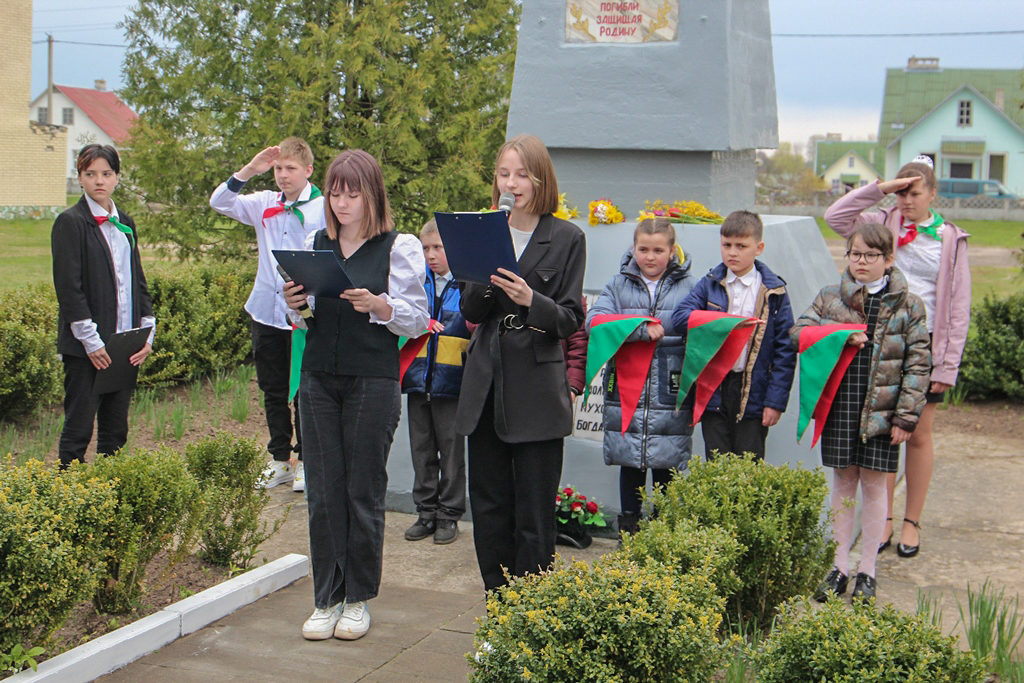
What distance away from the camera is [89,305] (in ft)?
18.0

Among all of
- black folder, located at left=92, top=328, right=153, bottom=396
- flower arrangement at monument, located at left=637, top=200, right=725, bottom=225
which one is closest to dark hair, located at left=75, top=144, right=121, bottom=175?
black folder, located at left=92, top=328, right=153, bottom=396

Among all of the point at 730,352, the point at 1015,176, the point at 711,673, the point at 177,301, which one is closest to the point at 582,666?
the point at 711,673

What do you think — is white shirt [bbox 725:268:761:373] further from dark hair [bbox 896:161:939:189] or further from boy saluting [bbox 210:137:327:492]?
boy saluting [bbox 210:137:327:492]

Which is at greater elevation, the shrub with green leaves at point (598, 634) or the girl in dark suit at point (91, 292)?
the girl in dark suit at point (91, 292)

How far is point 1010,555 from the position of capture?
5.75 meters

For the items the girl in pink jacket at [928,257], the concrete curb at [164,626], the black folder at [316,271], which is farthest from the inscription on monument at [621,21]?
the concrete curb at [164,626]

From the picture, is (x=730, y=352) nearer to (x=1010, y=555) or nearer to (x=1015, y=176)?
(x=1010, y=555)

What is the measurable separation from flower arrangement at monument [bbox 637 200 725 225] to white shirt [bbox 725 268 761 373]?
846mm

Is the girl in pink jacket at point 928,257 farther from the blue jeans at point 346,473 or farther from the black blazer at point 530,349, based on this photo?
the blue jeans at point 346,473

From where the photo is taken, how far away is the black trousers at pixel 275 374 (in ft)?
21.5

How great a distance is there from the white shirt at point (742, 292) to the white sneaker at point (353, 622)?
209 centimetres

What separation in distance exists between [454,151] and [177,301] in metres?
3.29

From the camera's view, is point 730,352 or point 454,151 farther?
point 454,151

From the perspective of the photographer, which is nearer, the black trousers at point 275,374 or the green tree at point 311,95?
the black trousers at point 275,374
